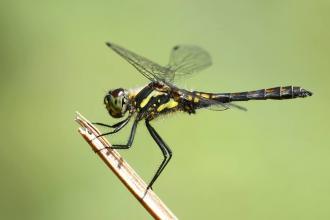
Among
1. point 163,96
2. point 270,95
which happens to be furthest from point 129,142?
point 270,95

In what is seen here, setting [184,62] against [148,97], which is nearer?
[148,97]

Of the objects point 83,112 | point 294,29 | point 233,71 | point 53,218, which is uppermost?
point 294,29

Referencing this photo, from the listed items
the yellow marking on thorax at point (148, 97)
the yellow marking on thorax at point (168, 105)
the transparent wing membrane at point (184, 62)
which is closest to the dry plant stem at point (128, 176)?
the yellow marking on thorax at point (148, 97)

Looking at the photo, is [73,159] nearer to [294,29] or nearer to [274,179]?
[274,179]

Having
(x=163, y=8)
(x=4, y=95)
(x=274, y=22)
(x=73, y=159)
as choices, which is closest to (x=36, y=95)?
(x=4, y=95)

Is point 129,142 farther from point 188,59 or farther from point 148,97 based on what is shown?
point 188,59

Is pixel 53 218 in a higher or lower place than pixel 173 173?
lower

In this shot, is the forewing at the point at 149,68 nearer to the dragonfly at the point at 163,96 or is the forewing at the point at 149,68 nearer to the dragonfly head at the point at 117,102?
the dragonfly at the point at 163,96
